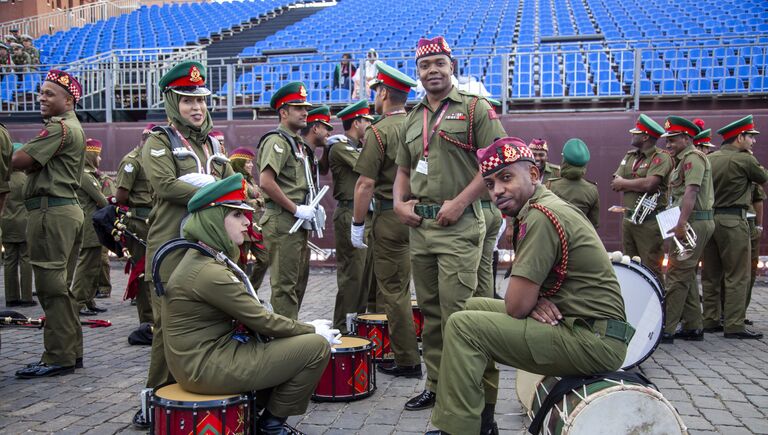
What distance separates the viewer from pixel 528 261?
3439 mm

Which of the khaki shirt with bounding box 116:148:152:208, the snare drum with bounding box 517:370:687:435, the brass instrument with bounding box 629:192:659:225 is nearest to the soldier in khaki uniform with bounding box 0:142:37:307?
the khaki shirt with bounding box 116:148:152:208

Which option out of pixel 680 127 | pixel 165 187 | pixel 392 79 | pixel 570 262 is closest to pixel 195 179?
pixel 165 187

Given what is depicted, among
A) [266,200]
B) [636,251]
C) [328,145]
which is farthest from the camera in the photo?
[636,251]

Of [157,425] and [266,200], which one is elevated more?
[266,200]

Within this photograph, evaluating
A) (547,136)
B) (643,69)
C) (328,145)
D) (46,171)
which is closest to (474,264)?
(328,145)

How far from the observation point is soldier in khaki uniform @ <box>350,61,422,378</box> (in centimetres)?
565

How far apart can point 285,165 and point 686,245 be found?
166 inches

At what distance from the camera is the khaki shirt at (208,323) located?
3.85 meters

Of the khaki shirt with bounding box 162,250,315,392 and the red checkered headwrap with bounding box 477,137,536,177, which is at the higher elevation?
the red checkered headwrap with bounding box 477,137,536,177

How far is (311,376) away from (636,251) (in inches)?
202

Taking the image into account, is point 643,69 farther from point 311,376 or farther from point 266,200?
point 311,376

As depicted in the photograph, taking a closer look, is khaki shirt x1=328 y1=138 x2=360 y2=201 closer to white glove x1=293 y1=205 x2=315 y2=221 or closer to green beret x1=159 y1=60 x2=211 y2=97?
white glove x1=293 y1=205 x2=315 y2=221

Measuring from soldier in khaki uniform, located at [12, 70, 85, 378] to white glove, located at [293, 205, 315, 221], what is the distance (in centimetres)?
191

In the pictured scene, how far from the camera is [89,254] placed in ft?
27.7
